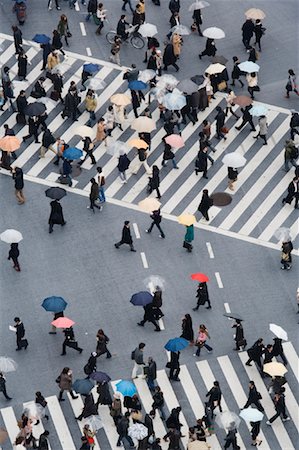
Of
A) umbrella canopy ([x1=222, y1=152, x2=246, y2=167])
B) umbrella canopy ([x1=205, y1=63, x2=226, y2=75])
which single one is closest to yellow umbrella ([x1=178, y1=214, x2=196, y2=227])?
umbrella canopy ([x1=222, y1=152, x2=246, y2=167])

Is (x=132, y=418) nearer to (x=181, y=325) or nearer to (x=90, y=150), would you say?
(x=181, y=325)

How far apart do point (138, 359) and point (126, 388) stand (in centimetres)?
212

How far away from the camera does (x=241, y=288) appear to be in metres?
61.1

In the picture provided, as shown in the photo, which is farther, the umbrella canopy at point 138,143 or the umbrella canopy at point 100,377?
the umbrella canopy at point 138,143

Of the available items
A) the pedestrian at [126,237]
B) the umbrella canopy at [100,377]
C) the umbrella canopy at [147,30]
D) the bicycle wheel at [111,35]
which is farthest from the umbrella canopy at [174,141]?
the umbrella canopy at [100,377]

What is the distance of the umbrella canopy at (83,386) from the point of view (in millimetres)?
55594

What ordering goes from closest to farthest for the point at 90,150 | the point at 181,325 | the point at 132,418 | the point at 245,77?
1. the point at 132,418
2. the point at 181,325
3. the point at 90,150
4. the point at 245,77

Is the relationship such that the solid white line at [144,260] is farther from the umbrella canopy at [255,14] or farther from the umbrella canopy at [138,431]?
the umbrella canopy at [255,14]

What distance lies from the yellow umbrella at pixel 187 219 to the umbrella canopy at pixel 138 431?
9857 mm

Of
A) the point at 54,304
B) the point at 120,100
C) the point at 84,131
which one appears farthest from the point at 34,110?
the point at 54,304

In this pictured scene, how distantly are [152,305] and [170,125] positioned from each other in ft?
33.9

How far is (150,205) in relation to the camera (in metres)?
61.6

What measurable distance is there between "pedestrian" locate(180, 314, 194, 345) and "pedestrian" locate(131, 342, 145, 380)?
1.90 meters

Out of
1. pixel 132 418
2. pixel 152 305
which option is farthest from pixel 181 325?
pixel 132 418
